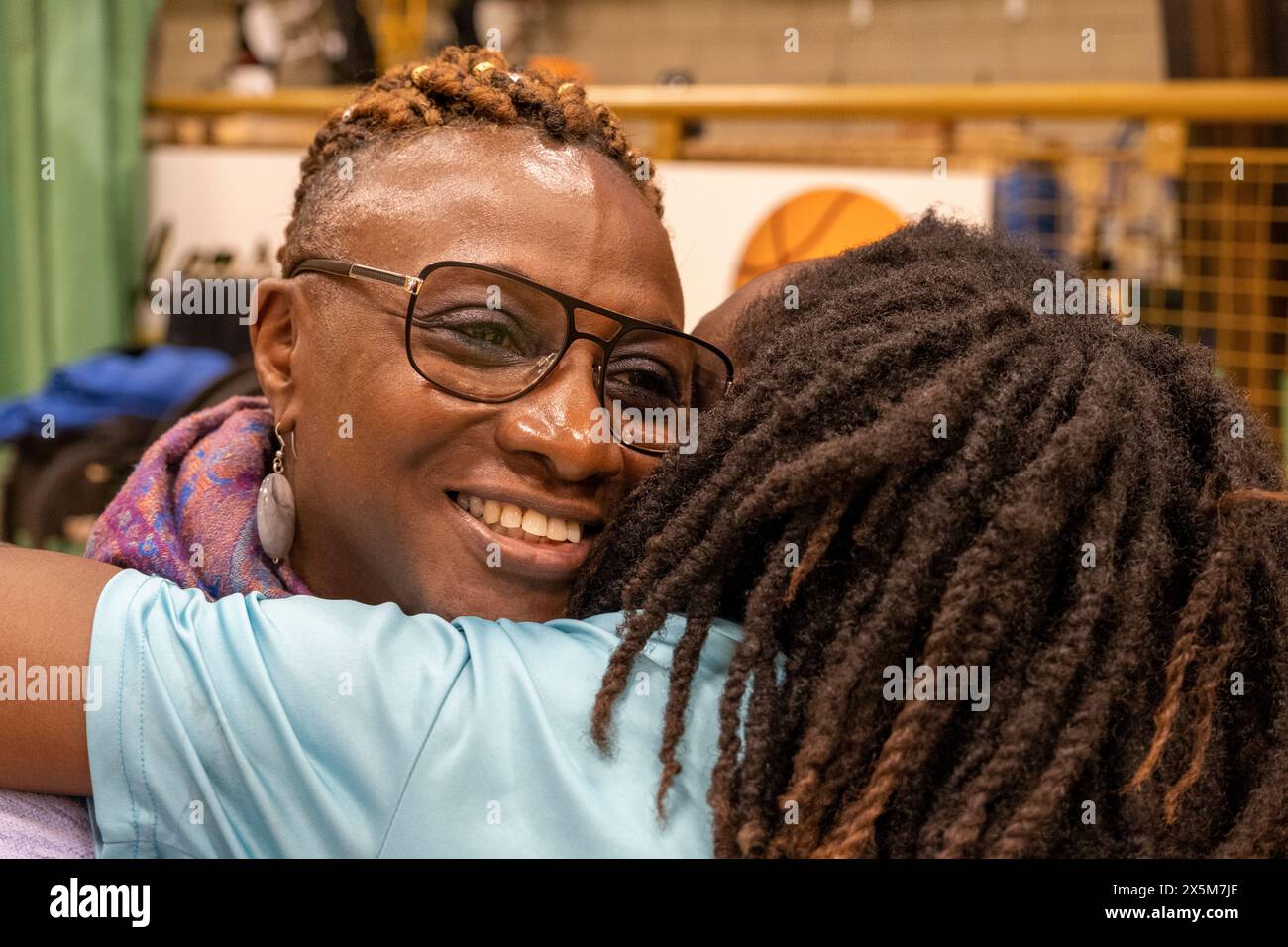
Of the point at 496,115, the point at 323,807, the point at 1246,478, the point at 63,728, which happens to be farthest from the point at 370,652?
the point at 1246,478

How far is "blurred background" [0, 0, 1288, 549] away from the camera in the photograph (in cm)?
307

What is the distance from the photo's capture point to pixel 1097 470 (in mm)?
1097

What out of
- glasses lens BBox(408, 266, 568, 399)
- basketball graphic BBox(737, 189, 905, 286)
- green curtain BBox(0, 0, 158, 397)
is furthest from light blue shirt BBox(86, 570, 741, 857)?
green curtain BBox(0, 0, 158, 397)

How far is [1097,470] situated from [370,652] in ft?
2.16

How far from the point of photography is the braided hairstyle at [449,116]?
1456 millimetres

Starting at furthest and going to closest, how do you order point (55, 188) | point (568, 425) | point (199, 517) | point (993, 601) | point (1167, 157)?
point (55, 188), point (1167, 157), point (199, 517), point (568, 425), point (993, 601)

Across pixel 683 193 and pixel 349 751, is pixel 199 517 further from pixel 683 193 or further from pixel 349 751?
pixel 683 193

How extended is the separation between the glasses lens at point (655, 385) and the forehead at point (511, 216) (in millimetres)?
39

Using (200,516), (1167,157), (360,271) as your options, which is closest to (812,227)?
(1167,157)

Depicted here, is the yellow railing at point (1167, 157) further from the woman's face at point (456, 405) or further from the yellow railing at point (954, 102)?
the woman's face at point (456, 405)

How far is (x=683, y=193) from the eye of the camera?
3.25m

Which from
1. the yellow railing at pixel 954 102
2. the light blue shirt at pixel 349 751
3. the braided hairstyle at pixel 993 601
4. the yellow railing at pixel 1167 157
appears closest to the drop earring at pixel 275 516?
the light blue shirt at pixel 349 751

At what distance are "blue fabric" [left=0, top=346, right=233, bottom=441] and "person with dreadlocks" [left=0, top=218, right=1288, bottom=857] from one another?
6.91 ft
